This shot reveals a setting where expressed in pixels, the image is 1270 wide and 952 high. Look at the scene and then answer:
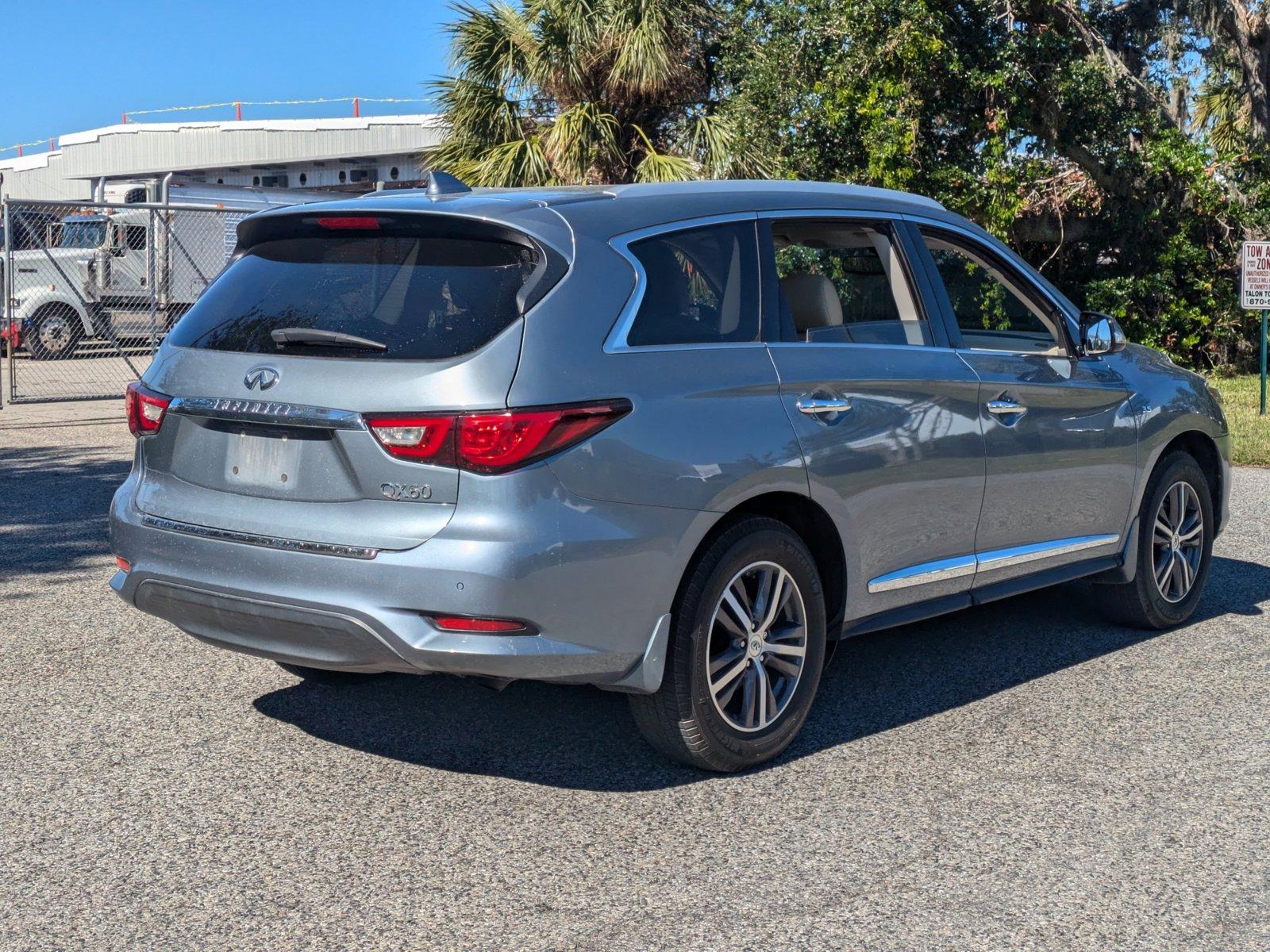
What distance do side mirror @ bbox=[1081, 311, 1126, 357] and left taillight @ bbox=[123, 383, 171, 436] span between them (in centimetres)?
364

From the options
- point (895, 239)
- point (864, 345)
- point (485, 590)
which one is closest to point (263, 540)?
point (485, 590)

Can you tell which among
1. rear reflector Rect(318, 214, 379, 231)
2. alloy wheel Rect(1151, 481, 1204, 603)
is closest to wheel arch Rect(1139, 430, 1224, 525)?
alloy wheel Rect(1151, 481, 1204, 603)

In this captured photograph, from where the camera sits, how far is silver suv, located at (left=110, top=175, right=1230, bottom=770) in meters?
3.96

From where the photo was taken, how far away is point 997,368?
5555 millimetres

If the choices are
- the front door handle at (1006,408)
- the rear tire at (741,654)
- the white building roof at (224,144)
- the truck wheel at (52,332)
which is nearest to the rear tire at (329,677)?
the rear tire at (741,654)

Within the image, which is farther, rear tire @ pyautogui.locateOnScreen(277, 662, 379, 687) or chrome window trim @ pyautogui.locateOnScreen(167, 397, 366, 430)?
rear tire @ pyautogui.locateOnScreen(277, 662, 379, 687)

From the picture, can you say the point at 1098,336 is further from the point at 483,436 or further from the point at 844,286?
the point at 483,436

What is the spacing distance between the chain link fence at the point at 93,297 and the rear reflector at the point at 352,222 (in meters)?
13.5

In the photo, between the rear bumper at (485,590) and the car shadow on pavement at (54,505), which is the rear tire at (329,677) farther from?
the car shadow on pavement at (54,505)

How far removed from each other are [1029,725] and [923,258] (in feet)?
5.79

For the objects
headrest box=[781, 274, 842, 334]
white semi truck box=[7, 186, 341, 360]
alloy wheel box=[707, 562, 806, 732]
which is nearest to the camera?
alloy wheel box=[707, 562, 806, 732]

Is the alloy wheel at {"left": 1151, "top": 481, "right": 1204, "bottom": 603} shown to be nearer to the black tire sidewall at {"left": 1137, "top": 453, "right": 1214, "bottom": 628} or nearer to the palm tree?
the black tire sidewall at {"left": 1137, "top": 453, "right": 1214, "bottom": 628}

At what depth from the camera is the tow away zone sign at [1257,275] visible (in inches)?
636

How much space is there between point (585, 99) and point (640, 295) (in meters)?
16.5
